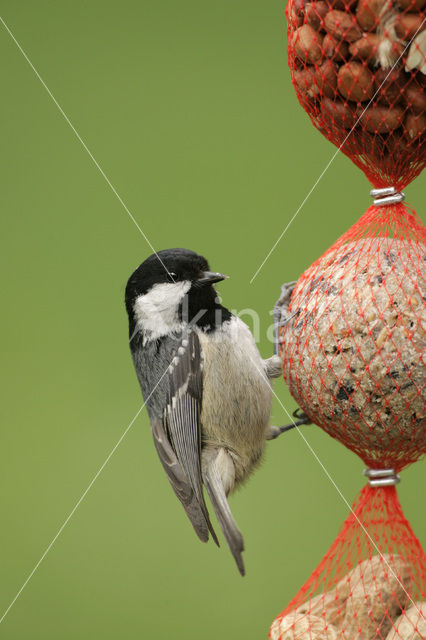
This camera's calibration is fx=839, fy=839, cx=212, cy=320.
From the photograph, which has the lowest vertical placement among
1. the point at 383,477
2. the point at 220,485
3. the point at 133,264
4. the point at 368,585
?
the point at 368,585

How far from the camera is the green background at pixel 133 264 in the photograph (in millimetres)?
2869

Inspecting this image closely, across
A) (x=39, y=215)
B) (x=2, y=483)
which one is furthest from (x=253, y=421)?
(x=39, y=215)

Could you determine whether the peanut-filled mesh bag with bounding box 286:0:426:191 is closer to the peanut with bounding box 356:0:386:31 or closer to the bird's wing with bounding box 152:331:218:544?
the peanut with bounding box 356:0:386:31

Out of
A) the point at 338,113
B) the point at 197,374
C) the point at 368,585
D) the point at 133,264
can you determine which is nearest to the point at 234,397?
the point at 197,374

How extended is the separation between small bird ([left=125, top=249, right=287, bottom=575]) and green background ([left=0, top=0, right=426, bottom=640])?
55 cm

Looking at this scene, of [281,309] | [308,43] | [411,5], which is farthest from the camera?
[281,309]

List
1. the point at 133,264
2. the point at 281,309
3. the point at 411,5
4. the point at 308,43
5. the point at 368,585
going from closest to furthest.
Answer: the point at 411,5 < the point at 308,43 < the point at 368,585 < the point at 281,309 < the point at 133,264

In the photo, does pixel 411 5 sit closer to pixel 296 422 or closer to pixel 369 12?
pixel 369 12

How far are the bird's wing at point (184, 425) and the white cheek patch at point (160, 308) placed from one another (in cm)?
5

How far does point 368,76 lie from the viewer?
5.16 ft

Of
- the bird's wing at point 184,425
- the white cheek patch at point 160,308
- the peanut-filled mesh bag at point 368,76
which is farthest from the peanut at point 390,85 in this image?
the bird's wing at point 184,425

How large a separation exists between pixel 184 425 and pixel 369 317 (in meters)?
0.57

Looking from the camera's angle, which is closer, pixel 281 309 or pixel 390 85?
pixel 390 85

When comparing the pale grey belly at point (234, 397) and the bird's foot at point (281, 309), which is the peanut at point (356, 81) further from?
the pale grey belly at point (234, 397)
